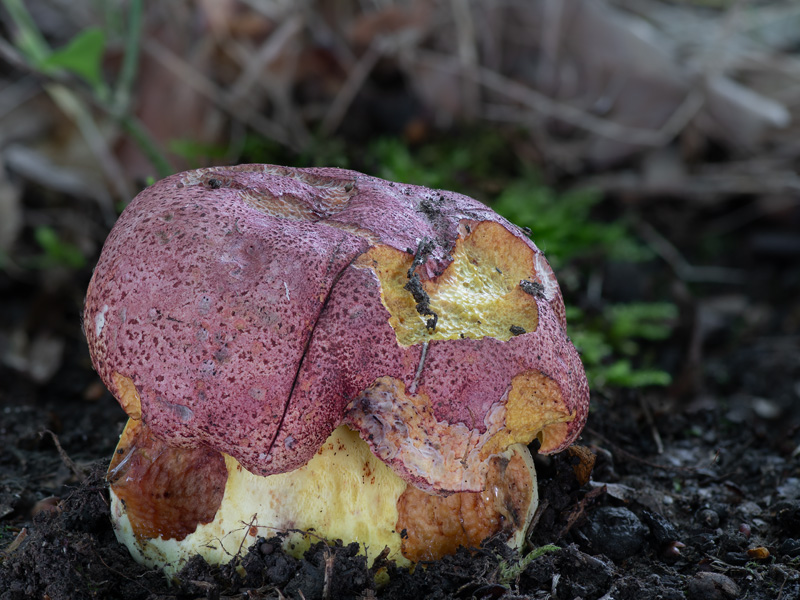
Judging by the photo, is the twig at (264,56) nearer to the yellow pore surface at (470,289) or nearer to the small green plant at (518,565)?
the yellow pore surface at (470,289)

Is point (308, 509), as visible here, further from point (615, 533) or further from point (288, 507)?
point (615, 533)

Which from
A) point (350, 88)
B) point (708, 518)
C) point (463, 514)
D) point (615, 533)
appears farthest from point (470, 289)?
point (350, 88)

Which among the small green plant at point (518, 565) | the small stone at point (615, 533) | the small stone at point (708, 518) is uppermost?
the small stone at point (708, 518)

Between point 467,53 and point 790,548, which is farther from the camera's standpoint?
point 467,53

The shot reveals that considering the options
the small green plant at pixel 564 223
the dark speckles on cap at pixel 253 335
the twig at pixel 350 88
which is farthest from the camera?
the twig at pixel 350 88

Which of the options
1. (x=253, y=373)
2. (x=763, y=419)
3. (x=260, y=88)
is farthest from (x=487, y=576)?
(x=260, y=88)

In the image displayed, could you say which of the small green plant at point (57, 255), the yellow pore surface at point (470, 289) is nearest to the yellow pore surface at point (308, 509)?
the yellow pore surface at point (470, 289)

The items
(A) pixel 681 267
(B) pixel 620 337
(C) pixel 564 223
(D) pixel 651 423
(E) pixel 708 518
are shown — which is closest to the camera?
(E) pixel 708 518

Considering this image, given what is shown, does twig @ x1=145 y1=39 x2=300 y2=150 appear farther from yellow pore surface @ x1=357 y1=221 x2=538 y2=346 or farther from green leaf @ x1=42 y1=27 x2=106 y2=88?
yellow pore surface @ x1=357 y1=221 x2=538 y2=346
